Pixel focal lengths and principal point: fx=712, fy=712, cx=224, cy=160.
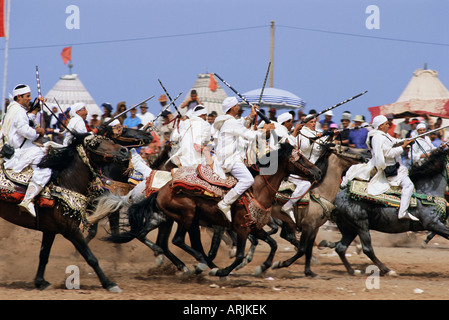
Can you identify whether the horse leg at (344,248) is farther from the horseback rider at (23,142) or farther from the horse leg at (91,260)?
the horseback rider at (23,142)

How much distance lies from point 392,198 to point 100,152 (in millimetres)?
4817

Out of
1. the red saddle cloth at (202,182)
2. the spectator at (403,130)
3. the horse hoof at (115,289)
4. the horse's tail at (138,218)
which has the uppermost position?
the spectator at (403,130)

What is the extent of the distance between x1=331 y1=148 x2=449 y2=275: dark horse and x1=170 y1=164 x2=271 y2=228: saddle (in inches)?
82.3

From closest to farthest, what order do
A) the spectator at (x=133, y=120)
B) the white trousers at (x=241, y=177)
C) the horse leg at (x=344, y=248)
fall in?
the white trousers at (x=241, y=177) → the horse leg at (x=344, y=248) → the spectator at (x=133, y=120)

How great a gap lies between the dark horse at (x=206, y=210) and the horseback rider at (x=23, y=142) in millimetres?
1831

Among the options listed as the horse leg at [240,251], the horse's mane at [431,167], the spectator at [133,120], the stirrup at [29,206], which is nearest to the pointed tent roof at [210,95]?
the spectator at [133,120]

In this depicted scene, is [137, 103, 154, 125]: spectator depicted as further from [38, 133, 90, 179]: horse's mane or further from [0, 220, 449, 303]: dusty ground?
[38, 133, 90, 179]: horse's mane

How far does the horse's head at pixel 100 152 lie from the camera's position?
29.8 feet

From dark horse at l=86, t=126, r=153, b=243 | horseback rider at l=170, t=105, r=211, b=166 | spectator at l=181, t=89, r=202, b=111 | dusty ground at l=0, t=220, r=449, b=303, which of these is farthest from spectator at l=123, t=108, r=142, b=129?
horseback rider at l=170, t=105, r=211, b=166

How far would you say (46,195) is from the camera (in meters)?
8.91

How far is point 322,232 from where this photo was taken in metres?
15.5

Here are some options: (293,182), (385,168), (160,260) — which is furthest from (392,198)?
(160,260)

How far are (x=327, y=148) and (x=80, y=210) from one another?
4.36m
